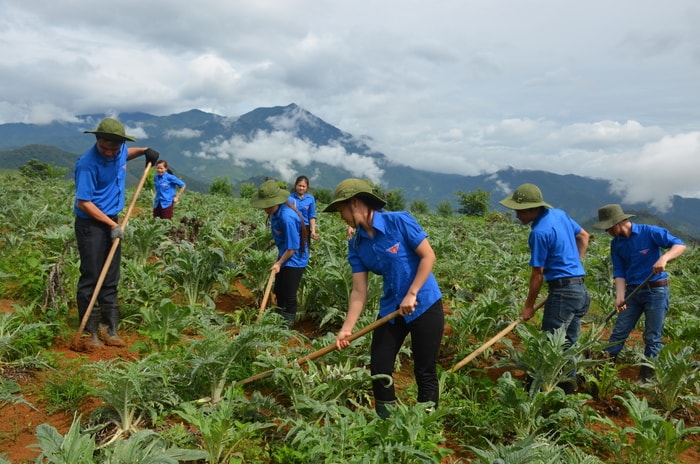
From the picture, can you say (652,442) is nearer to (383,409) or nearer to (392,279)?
(383,409)

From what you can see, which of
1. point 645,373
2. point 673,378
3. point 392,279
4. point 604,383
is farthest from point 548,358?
point 645,373

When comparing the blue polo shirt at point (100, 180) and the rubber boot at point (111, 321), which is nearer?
the blue polo shirt at point (100, 180)

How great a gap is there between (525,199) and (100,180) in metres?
4.07

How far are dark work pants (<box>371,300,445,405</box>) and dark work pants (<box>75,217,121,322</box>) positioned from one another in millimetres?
2960

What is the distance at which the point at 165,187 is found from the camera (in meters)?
9.77

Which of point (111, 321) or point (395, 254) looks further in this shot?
point (111, 321)

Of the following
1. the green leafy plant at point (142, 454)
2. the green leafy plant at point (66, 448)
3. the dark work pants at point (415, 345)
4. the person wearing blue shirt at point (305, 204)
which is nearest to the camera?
the green leafy plant at point (66, 448)

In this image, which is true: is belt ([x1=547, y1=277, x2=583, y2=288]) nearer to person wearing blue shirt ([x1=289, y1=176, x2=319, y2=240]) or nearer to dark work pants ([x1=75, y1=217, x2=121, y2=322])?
person wearing blue shirt ([x1=289, y1=176, x2=319, y2=240])

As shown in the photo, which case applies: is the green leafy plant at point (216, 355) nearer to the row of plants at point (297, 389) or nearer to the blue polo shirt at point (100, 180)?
the row of plants at point (297, 389)

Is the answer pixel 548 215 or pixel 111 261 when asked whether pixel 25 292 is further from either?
pixel 548 215

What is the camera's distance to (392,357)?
11.8 feet

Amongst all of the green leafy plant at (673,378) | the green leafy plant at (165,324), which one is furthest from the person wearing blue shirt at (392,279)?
the green leafy plant at (673,378)

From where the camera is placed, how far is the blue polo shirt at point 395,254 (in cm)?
340

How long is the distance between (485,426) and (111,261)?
3.83 metres
